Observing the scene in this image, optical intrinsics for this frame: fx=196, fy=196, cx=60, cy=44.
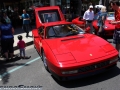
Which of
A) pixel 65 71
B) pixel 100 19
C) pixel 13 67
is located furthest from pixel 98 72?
pixel 100 19

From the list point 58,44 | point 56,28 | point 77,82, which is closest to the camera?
point 77,82

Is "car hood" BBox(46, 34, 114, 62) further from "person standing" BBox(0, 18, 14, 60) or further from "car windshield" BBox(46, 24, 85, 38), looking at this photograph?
"person standing" BBox(0, 18, 14, 60)

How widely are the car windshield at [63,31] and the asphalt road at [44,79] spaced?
104cm

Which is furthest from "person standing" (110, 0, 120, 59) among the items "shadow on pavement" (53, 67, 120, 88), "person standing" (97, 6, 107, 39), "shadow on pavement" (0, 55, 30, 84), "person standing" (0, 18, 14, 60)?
"person standing" (0, 18, 14, 60)

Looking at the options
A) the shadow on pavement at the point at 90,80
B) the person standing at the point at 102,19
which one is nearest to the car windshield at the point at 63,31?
the shadow on pavement at the point at 90,80

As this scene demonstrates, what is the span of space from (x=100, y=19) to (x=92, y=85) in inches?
190

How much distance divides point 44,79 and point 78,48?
1.15 m

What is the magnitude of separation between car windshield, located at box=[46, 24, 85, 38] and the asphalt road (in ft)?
3.42

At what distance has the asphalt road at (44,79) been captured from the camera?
4301 mm

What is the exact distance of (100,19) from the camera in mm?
8547

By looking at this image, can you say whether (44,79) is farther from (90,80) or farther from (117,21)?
(117,21)

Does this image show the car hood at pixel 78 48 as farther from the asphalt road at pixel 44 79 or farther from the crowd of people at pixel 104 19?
the crowd of people at pixel 104 19

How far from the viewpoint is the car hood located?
446cm

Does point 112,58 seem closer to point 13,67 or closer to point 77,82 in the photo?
point 77,82
